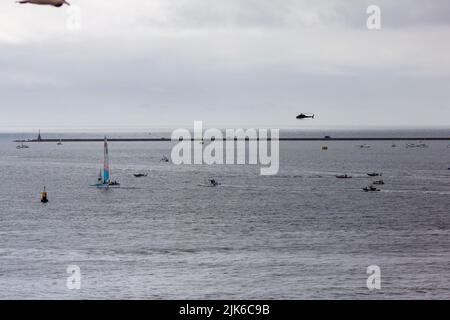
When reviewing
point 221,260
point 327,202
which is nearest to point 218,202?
point 327,202

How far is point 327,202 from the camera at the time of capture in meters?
113

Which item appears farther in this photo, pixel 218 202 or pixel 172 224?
pixel 218 202

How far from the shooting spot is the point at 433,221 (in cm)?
9112

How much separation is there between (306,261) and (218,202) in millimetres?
52221

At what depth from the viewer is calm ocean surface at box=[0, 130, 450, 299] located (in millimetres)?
54750

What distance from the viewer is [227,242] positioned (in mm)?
74625

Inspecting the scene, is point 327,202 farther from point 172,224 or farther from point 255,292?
point 255,292

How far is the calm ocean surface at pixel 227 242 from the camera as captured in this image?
180 feet

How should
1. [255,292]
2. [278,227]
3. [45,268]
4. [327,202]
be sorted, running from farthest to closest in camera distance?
1. [327,202]
2. [278,227]
3. [45,268]
4. [255,292]

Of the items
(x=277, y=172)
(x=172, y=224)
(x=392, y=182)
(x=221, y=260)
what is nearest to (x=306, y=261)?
(x=221, y=260)

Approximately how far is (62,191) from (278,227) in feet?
206

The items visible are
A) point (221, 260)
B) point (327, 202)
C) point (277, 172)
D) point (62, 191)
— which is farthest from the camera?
point (277, 172)

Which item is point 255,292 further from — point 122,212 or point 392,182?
point 392,182
